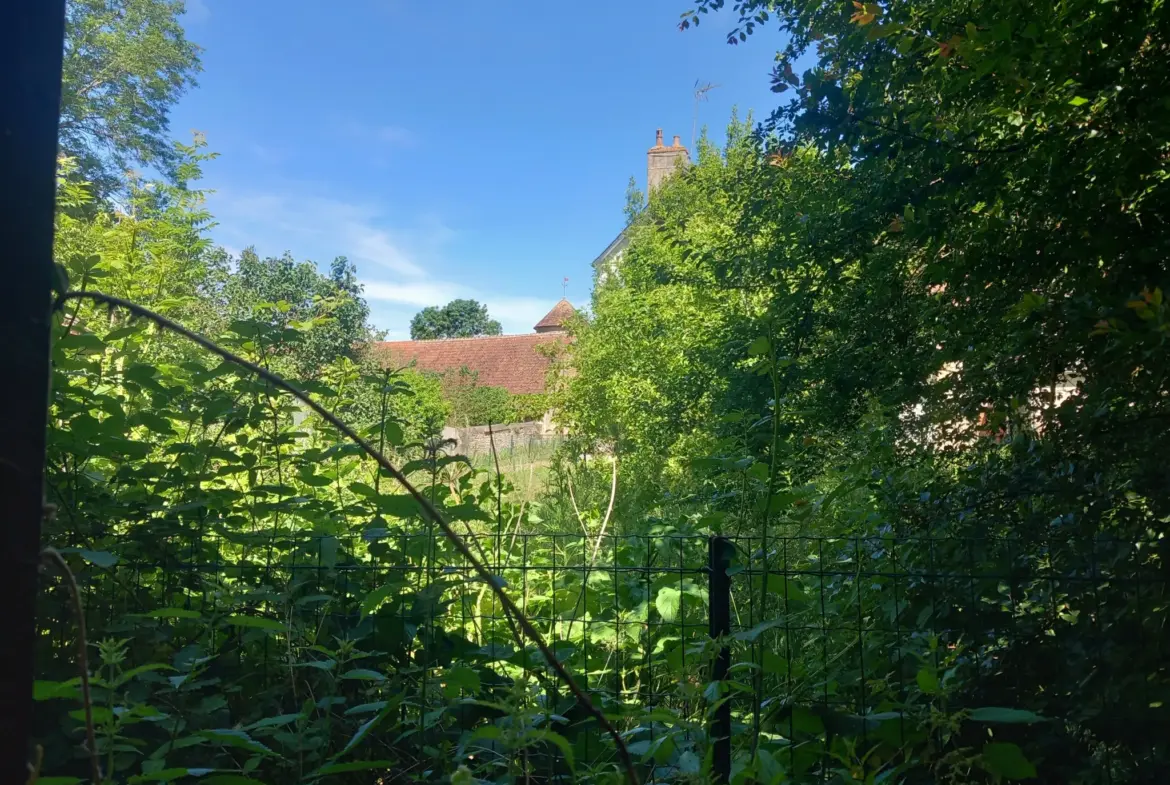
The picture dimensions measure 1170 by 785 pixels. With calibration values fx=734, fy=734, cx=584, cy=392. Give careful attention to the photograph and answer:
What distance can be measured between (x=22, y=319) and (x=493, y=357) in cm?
2982

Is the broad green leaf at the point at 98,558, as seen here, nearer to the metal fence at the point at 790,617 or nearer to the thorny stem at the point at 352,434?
the metal fence at the point at 790,617

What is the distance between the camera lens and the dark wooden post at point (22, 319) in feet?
1.46

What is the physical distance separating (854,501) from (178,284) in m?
5.02

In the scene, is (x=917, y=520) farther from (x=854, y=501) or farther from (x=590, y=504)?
(x=590, y=504)

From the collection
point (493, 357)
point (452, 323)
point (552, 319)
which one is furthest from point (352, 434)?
point (452, 323)

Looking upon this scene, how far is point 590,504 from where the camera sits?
23.0 ft

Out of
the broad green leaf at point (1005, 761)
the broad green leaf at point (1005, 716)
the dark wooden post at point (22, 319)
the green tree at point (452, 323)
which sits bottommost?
the broad green leaf at point (1005, 761)

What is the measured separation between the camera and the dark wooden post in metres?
0.44

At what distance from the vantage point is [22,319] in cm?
46

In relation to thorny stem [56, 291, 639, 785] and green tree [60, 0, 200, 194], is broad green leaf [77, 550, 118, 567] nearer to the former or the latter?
thorny stem [56, 291, 639, 785]

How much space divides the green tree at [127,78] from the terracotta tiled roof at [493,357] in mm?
11839

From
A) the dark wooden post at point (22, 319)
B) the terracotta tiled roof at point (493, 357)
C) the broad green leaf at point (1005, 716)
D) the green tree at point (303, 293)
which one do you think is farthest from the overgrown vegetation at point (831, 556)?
the terracotta tiled roof at point (493, 357)

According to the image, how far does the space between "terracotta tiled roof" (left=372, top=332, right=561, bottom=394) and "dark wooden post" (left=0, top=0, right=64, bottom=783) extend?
2591 cm

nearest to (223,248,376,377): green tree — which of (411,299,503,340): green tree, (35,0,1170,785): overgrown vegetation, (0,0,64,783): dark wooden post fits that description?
(35,0,1170,785): overgrown vegetation
